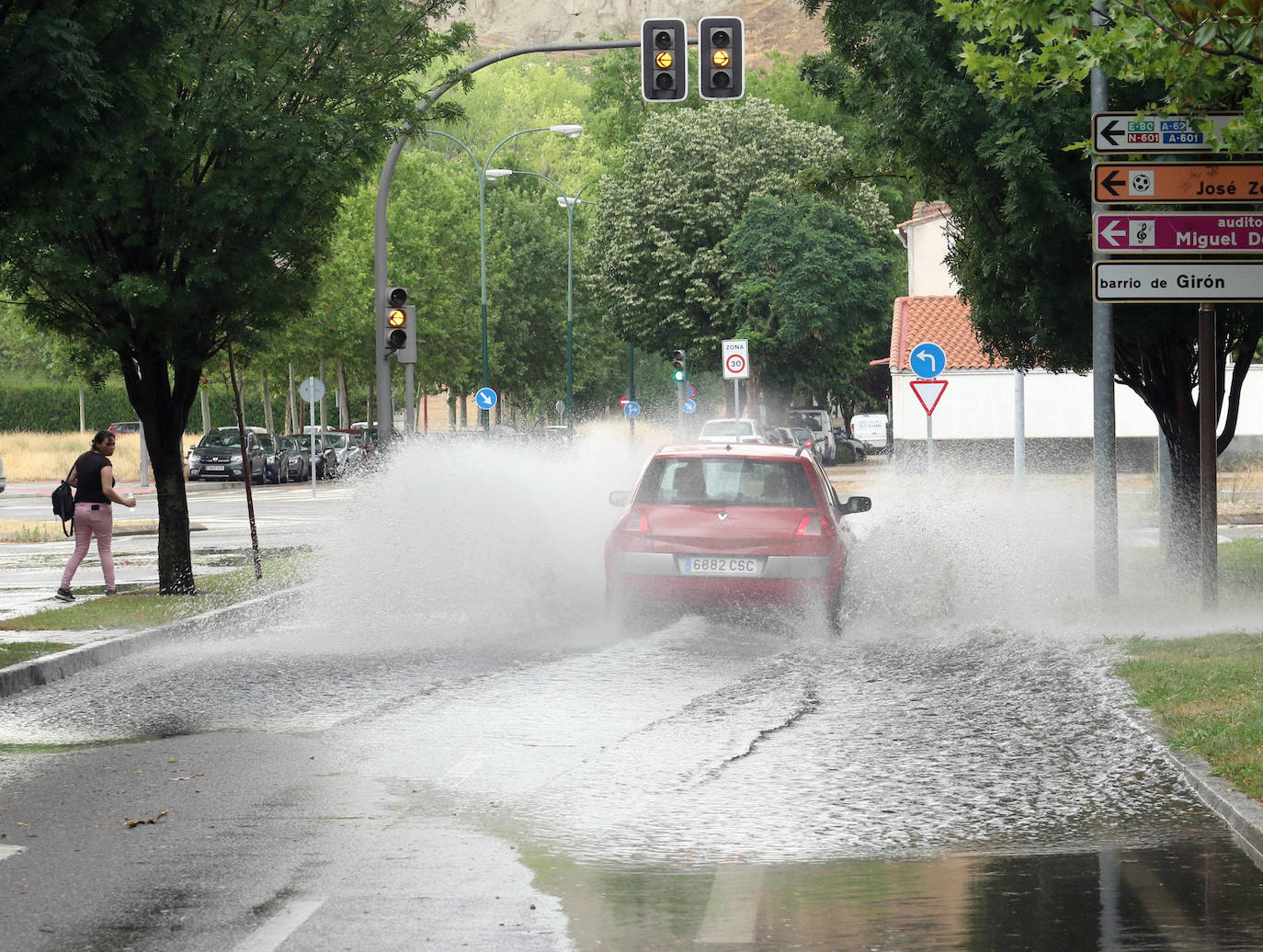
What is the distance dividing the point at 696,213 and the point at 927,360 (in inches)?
1452

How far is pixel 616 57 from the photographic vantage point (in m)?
90.6

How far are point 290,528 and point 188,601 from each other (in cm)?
1392

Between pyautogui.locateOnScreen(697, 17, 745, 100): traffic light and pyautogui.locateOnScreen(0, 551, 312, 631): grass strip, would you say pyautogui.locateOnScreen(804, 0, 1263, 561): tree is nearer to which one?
pyautogui.locateOnScreen(697, 17, 745, 100): traffic light

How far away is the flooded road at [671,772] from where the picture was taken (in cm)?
604

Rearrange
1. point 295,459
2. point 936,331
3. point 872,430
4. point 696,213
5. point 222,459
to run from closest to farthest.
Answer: point 222,459
point 295,459
point 936,331
point 696,213
point 872,430

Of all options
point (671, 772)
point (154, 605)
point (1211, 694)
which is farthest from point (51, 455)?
point (671, 772)

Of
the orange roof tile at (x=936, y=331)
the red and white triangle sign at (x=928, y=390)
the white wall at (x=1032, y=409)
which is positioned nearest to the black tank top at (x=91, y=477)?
the red and white triangle sign at (x=928, y=390)

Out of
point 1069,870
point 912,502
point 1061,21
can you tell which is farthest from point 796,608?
point 912,502

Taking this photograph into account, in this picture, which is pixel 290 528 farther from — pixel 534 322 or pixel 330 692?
pixel 534 322

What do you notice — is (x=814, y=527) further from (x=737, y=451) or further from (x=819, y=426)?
(x=819, y=426)

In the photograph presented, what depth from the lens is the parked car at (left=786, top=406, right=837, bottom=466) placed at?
62125 millimetres

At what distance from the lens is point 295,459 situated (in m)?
57.2

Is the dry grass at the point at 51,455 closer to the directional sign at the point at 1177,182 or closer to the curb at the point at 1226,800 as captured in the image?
the directional sign at the point at 1177,182

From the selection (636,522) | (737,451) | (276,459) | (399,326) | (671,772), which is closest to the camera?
(671,772)
